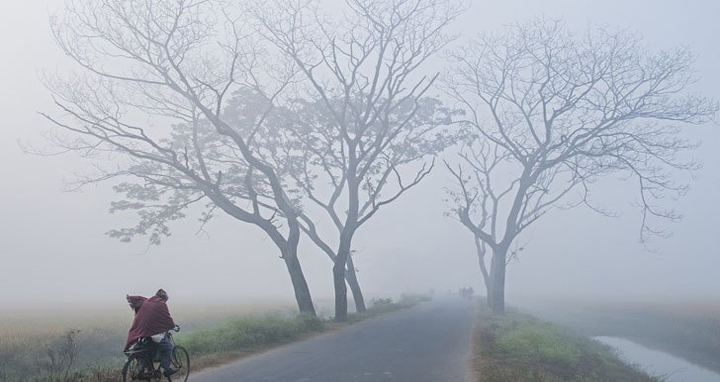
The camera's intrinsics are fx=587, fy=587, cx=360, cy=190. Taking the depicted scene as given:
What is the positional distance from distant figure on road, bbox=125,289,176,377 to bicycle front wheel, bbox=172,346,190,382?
11.9 inches

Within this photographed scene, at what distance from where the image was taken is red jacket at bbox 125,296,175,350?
8.98 meters

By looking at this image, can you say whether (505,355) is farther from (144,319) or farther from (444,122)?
(444,122)

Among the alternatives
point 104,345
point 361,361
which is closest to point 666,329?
point 361,361

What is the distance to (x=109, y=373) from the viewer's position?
983cm

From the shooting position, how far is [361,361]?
12.5 m

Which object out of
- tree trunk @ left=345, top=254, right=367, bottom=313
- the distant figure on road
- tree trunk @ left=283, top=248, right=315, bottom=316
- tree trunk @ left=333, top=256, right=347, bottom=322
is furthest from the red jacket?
tree trunk @ left=345, top=254, right=367, bottom=313

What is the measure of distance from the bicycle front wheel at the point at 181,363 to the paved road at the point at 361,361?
0.81 ft

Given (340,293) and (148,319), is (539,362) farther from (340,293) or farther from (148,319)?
(340,293)

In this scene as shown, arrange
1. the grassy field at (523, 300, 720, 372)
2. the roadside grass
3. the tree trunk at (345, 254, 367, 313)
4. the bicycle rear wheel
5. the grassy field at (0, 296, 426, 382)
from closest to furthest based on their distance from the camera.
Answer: the bicycle rear wheel → the grassy field at (0, 296, 426, 382) → the roadside grass → the grassy field at (523, 300, 720, 372) → the tree trunk at (345, 254, 367, 313)

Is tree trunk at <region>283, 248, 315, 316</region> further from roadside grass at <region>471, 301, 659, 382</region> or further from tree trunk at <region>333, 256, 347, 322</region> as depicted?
roadside grass at <region>471, 301, 659, 382</region>

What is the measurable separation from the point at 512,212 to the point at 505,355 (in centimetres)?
1631

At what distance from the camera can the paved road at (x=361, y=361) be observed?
10.6m

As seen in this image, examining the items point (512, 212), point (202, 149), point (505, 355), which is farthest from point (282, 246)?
point (512, 212)

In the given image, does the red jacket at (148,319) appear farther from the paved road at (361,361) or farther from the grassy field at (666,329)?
the grassy field at (666,329)
